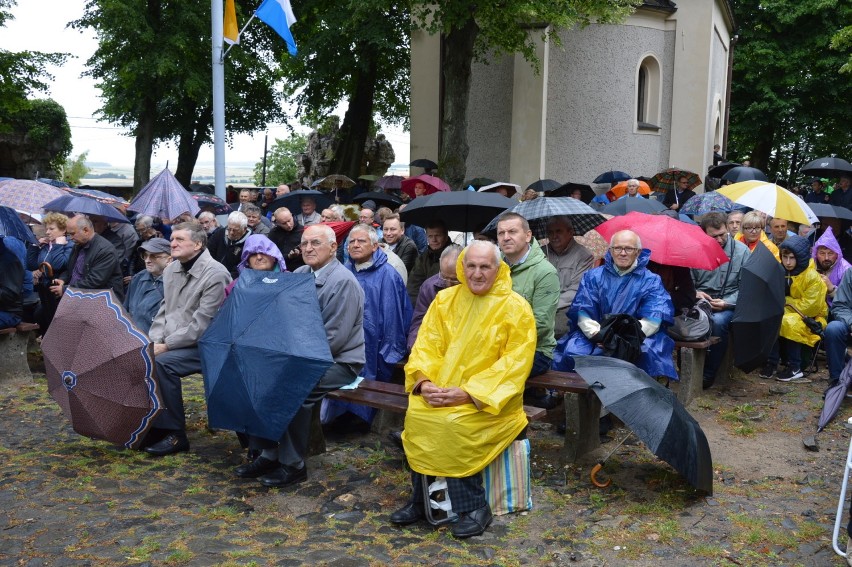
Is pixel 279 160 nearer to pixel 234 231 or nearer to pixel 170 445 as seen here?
pixel 234 231

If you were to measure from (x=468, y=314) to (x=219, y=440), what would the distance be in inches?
108

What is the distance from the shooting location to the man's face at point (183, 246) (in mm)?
6867

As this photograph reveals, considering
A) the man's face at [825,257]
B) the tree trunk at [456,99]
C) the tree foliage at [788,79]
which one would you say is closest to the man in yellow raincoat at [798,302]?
the man's face at [825,257]

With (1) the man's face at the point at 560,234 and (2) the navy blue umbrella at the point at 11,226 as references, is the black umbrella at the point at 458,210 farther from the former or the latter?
(2) the navy blue umbrella at the point at 11,226

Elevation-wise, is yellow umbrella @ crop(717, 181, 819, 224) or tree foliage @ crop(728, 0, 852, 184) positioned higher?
tree foliage @ crop(728, 0, 852, 184)

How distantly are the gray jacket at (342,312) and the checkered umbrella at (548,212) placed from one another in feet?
5.42

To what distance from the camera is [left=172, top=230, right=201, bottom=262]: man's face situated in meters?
6.87

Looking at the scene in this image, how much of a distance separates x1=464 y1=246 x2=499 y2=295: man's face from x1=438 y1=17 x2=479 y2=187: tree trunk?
1428cm

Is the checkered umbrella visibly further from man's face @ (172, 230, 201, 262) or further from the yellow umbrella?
the yellow umbrella

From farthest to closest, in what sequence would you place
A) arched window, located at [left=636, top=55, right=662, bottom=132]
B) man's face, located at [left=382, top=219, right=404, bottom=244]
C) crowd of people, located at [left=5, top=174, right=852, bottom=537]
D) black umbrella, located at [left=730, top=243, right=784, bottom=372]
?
1. arched window, located at [left=636, top=55, right=662, bottom=132]
2. man's face, located at [left=382, top=219, right=404, bottom=244]
3. black umbrella, located at [left=730, top=243, right=784, bottom=372]
4. crowd of people, located at [left=5, top=174, right=852, bottom=537]

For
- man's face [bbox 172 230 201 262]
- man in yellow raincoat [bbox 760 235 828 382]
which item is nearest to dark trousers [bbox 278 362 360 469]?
man's face [bbox 172 230 201 262]

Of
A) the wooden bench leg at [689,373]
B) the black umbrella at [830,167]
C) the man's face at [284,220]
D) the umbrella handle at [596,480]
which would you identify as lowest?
the umbrella handle at [596,480]

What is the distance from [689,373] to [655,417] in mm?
2782

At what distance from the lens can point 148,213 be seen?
38.0ft
